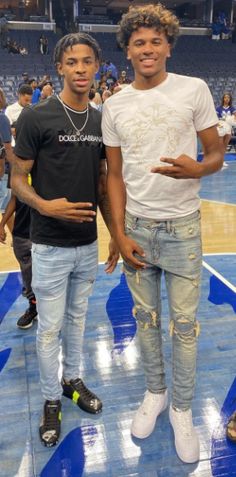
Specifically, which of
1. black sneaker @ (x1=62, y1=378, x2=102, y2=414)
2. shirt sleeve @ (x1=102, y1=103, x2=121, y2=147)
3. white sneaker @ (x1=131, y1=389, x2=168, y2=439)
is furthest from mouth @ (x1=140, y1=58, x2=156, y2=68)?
black sneaker @ (x1=62, y1=378, x2=102, y2=414)

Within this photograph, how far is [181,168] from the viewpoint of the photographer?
5.31ft

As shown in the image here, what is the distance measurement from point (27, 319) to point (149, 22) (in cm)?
216

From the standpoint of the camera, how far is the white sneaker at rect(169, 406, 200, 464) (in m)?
2.02

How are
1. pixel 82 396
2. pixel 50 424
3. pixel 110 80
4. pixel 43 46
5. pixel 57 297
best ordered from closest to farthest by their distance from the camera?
pixel 57 297 < pixel 50 424 < pixel 82 396 < pixel 110 80 < pixel 43 46

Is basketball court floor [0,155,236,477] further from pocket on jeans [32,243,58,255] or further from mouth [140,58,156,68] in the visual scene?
mouth [140,58,156,68]

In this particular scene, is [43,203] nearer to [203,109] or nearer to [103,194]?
[103,194]

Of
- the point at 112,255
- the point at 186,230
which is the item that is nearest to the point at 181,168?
the point at 186,230

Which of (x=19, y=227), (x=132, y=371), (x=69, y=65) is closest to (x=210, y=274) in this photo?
(x=132, y=371)

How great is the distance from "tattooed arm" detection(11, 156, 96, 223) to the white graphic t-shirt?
25 centimetres

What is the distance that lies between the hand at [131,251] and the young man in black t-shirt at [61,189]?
0.18 metres

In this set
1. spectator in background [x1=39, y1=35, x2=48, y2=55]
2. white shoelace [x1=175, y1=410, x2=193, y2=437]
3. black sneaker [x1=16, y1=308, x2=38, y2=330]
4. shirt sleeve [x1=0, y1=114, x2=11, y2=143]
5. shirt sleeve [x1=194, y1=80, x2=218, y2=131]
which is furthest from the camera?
spectator in background [x1=39, y1=35, x2=48, y2=55]

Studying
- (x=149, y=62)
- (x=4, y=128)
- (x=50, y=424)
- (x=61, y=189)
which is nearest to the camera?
(x=149, y=62)

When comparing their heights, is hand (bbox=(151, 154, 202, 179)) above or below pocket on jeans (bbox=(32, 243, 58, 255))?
above

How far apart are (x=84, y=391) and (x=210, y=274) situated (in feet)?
6.40
